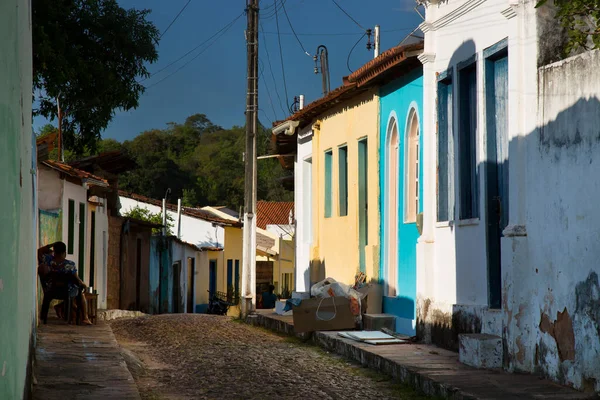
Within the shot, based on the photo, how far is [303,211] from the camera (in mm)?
21516

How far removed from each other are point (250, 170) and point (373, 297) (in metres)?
6.22

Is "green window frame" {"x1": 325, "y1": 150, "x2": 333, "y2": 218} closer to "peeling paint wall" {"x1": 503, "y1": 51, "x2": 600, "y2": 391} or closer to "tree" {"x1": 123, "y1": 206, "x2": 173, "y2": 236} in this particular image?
"peeling paint wall" {"x1": 503, "y1": 51, "x2": 600, "y2": 391}

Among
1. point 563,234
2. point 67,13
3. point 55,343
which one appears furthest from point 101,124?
point 563,234

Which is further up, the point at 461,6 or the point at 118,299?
the point at 461,6

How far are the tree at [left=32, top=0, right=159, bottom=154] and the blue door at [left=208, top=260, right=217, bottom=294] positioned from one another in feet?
85.0

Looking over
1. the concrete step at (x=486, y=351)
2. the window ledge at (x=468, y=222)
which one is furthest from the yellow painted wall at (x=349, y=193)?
the concrete step at (x=486, y=351)

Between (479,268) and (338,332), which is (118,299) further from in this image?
(479,268)

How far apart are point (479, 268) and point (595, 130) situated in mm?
3420

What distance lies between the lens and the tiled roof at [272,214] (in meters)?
54.4

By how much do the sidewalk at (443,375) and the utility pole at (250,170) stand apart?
25.3ft

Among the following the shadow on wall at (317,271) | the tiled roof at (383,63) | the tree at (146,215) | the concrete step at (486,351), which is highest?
the tiled roof at (383,63)

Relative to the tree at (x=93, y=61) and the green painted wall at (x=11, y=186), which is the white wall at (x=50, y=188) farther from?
the green painted wall at (x=11, y=186)

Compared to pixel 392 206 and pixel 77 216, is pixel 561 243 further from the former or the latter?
pixel 77 216

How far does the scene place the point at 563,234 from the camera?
819 cm
